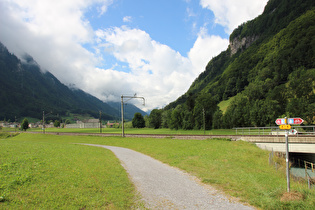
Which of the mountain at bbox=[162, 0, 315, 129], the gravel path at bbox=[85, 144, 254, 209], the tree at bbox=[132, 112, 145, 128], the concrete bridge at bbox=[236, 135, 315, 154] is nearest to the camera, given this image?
the gravel path at bbox=[85, 144, 254, 209]

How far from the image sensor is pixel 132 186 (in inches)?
398

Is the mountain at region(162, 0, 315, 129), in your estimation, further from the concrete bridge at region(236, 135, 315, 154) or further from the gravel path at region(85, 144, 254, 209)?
the gravel path at region(85, 144, 254, 209)

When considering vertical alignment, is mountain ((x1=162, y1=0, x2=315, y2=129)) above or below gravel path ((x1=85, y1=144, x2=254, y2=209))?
above

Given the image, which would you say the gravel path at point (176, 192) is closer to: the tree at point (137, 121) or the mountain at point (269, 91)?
the mountain at point (269, 91)

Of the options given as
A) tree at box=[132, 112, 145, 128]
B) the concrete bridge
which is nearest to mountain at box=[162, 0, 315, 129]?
tree at box=[132, 112, 145, 128]

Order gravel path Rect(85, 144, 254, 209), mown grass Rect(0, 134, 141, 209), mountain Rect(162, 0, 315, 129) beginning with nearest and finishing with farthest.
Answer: mown grass Rect(0, 134, 141, 209)
gravel path Rect(85, 144, 254, 209)
mountain Rect(162, 0, 315, 129)

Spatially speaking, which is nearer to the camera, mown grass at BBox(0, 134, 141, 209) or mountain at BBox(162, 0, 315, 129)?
mown grass at BBox(0, 134, 141, 209)

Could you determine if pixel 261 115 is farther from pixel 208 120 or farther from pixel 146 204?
pixel 146 204

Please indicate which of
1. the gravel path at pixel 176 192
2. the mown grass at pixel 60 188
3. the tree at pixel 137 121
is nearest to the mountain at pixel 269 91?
the tree at pixel 137 121

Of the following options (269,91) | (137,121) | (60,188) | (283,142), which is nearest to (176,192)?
(60,188)

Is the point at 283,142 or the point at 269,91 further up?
the point at 269,91

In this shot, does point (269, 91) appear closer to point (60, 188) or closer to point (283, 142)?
point (283, 142)

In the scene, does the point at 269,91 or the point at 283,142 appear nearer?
the point at 283,142

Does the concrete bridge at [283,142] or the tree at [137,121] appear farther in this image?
the tree at [137,121]
